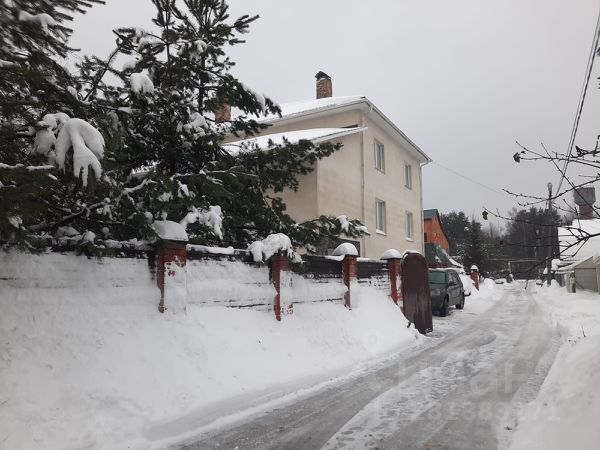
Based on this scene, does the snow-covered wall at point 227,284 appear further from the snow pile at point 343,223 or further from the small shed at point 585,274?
the small shed at point 585,274

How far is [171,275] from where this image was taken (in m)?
6.32

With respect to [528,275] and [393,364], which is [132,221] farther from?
[393,364]

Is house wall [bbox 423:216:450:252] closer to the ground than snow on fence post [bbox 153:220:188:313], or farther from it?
farther from it

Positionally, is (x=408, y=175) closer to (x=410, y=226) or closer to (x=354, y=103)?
(x=410, y=226)

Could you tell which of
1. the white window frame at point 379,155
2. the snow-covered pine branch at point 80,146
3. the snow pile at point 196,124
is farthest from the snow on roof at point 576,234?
the white window frame at point 379,155

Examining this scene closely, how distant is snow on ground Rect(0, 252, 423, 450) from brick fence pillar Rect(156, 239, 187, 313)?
0.13 metres

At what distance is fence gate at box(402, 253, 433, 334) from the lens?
42.1ft

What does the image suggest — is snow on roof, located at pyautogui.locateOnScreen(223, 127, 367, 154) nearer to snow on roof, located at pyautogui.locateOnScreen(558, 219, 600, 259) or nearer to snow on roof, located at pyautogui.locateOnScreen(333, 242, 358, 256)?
snow on roof, located at pyautogui.locateOnScreen(333, 242, 358, 256)

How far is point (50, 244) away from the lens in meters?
5.05

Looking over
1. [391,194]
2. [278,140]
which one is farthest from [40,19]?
[391,194]

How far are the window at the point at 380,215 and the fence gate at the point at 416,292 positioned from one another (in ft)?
17.6

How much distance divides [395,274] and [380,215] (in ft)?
23.8

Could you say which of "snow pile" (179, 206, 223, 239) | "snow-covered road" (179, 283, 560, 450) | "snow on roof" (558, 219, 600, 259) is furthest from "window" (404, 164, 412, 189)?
"snow pile" (179, 206, 223, 239)

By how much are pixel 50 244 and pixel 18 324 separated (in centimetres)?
91
